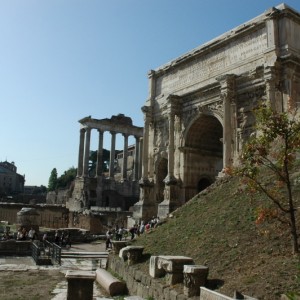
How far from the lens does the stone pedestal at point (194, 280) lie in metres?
7.25

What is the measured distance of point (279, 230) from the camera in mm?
9367

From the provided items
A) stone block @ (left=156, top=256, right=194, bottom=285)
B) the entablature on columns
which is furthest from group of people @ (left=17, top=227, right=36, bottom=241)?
the entablature on columns

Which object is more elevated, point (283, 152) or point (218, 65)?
point (218, 65)

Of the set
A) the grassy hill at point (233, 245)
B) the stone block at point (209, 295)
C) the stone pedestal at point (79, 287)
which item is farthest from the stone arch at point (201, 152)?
the stone block at point (209, 295)

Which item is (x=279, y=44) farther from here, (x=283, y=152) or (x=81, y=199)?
(x=81, y=199)

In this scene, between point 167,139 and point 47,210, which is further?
point 47,210

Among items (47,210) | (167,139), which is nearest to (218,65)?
(167,139)

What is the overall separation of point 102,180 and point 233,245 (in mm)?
39056

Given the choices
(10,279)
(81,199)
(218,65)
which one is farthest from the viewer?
(81,199)

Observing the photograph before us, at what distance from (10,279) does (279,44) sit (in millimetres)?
17389

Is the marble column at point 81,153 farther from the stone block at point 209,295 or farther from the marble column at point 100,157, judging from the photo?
the stone block at point 209,295

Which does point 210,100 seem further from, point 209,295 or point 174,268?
point 209,295

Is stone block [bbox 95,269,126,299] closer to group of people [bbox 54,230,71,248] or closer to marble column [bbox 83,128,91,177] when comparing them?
group of people [bbox 54,230,71,248]

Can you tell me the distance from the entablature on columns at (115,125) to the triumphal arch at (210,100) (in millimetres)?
21932
